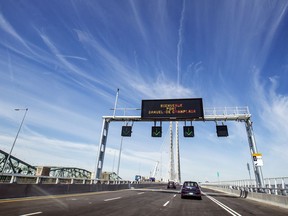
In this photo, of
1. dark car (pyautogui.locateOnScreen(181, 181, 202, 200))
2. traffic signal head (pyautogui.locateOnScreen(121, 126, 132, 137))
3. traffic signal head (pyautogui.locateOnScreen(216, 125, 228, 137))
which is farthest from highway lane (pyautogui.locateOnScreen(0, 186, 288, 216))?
traffic signal head (pyautogui.locateOnScreen(121, 126, 132, 137))

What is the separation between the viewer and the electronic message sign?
22.7 meters

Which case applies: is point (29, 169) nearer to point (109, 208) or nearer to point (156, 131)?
point (156, 131)

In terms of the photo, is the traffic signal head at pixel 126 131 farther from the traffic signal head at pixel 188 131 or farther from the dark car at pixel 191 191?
the dark car at pixel 191 191

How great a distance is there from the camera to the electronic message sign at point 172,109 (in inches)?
893

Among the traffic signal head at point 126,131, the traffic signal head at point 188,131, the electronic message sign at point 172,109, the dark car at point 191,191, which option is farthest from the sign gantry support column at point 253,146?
the traffic signal head at point 126,131

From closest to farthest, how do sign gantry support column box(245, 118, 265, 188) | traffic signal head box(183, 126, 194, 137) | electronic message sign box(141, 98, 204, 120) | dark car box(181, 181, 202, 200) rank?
dark car box(181, 181, 202, 200) < sign gantry support column box(245, 118, 265, 188) < electronic message sign box(141, 98, 204, 120) < traffic signal head box(183, 126, 194, 137)

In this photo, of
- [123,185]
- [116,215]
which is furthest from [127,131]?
[116,215]

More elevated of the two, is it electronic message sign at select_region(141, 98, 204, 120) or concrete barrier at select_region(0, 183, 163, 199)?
electronic message sign at select_region(141, 98, 204, 120)

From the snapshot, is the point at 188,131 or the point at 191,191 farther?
the point at 188,131

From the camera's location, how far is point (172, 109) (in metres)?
23.2

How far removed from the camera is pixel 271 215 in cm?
971

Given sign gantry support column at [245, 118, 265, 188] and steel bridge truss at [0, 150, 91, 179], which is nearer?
sign gantry support column at [245, 118, 265, 188]

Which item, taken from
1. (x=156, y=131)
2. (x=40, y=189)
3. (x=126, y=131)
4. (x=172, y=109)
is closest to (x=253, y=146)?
(x=172, y=109)

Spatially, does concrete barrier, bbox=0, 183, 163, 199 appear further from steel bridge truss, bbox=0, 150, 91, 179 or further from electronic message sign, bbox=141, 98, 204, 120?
steel bridge truss, bbox=0, 150, 91, 179
